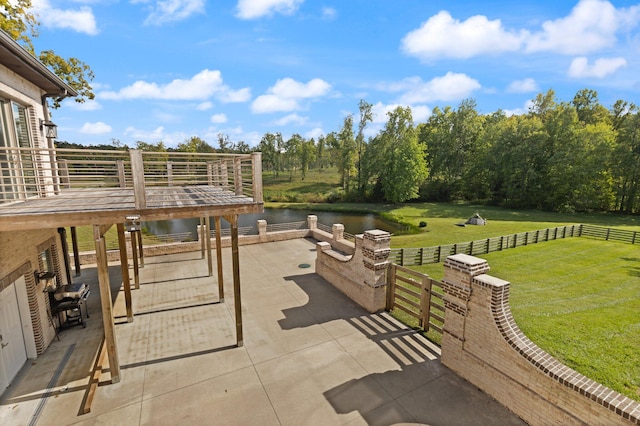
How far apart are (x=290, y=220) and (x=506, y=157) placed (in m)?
35.3

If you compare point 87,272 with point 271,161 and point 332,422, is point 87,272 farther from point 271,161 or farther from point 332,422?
point 271,161

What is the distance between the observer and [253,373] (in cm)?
649

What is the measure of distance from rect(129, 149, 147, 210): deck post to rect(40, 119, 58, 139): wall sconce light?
549cm

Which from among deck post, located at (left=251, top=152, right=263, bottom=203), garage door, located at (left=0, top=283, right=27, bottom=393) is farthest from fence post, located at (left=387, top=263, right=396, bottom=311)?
garage door, located at (left=0, top=283, right=27, bottom=393)

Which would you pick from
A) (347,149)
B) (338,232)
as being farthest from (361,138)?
(338,232)

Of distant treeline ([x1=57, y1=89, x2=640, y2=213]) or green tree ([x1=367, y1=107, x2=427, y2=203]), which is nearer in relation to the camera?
distant treeline ([x1=57, y1=89, x2=640, y2=213])

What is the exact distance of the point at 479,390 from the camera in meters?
5.98

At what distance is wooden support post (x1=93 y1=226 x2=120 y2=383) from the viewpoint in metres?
5.81

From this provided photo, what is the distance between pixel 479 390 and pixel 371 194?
4716cm

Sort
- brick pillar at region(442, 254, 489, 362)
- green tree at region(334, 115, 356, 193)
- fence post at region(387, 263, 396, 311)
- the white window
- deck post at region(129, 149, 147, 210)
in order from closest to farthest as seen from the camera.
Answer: deck post at region(129, 149, 147, 210), brick pillar at region(442, 254, 489, 362), the white window, fence post at region(387, 263, 396, 311), green tree at region(334, 115, 356, 193)

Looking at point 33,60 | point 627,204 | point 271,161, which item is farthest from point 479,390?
point 271,161

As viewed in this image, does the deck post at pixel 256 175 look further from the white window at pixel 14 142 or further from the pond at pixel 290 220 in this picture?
the pond at pixel 290 220

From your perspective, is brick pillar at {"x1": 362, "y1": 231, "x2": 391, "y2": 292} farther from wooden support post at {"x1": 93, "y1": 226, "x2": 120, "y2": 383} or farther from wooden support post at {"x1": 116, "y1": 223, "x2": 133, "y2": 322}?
wooden support post at {"x1": 116, "y1": 223, "x2": 133, "y2": 322}

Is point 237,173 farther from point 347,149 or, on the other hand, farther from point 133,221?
point 347,149
